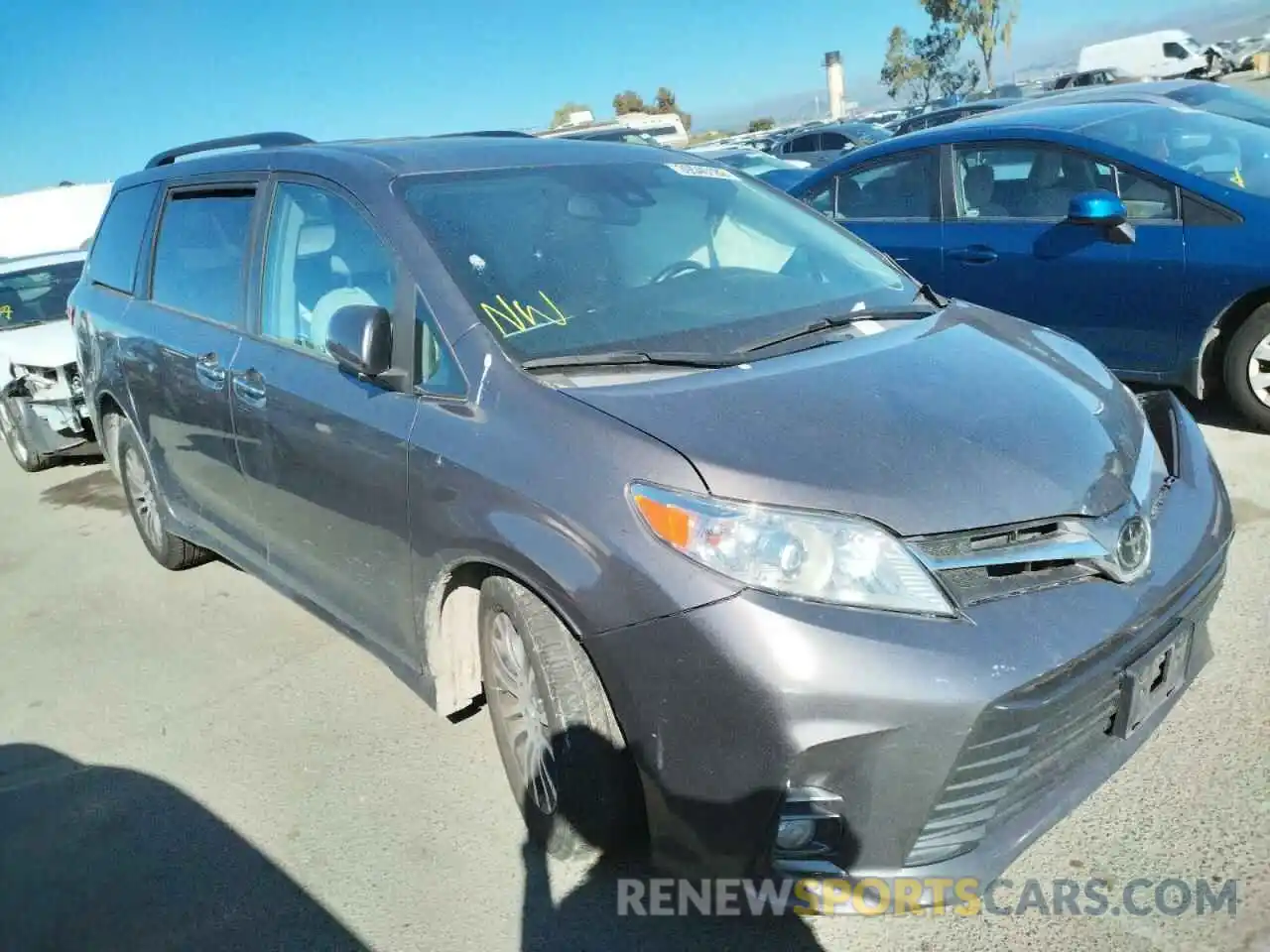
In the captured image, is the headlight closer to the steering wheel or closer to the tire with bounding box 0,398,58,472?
the steering wheel

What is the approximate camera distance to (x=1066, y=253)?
5039 mm

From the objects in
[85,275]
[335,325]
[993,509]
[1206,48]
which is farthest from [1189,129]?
[1206,48]

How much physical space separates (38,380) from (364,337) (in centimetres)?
512

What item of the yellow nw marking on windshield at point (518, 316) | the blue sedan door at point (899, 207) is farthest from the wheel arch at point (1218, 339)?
the yellow nw marking on windshield at point (518, 316)

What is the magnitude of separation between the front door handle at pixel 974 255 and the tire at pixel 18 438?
19.6ft

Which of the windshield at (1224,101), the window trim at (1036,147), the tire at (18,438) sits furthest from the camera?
the tire at (18,438)

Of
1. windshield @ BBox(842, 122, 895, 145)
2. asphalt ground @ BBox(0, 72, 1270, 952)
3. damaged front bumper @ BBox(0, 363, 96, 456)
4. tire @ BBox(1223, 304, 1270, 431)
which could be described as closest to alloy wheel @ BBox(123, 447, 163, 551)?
asphalt ground @ BBox(0, 72, 1270, 952)

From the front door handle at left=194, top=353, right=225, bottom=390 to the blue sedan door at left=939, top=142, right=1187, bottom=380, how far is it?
381 cm

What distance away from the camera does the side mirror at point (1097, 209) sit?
15.2 feet

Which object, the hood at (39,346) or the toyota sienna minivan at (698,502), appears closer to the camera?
the toyota sienna minivan at (698,502)

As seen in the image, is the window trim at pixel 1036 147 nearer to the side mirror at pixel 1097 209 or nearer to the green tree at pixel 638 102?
the side mirror at pixel 1097 209

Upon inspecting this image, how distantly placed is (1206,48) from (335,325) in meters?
46.8

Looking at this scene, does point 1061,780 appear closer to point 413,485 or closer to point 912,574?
point 912,574

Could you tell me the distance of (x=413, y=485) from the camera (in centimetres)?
257
